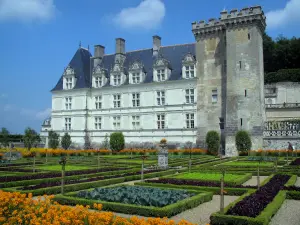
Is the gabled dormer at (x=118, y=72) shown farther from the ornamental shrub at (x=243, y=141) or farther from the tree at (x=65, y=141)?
the ornamental shrub at (x=243, y=141)

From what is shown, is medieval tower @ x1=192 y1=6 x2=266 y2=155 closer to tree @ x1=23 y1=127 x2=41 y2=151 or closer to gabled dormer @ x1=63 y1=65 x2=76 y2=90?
gabled dormer @ x1=63 y1=65 x2=76 y2=90

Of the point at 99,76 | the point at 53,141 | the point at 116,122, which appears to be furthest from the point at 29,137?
the point at 99,76

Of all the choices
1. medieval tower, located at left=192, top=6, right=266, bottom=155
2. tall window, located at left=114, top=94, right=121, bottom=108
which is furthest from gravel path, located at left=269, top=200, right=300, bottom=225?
tall window, located at left=114, top=94, right=121, bottom=108

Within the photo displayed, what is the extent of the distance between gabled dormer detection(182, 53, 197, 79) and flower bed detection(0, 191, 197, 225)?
3089 cm

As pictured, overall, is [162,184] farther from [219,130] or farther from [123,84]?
[123,84]

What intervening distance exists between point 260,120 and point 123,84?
17.1 m

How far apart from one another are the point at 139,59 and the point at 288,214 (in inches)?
1376

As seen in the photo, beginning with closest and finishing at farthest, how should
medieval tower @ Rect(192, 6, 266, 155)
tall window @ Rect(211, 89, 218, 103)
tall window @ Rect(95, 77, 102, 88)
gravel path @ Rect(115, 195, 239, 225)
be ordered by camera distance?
1. gravel path @ Rect(115, 195, 239, 225)
2. medieval tower @ Rect(192, 6, 266, 155)
3. tall window @ Rect(211, 89, 218, 103)
4. tall window @ Rect(95, 77, 102, 88)

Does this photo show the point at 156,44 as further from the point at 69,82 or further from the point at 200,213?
the point at 200,213

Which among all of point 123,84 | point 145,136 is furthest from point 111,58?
point 145,136

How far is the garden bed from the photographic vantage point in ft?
29.2

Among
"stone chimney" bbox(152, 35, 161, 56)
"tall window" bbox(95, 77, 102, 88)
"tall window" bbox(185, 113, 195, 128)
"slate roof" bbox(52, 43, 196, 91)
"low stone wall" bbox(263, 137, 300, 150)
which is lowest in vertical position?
"low stone wall" bbox(263, 137, 300, 150)

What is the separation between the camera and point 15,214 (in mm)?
7164

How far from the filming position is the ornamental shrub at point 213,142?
33219 mm
